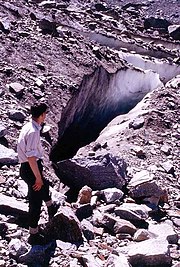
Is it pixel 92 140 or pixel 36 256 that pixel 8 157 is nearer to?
pixel 36 256

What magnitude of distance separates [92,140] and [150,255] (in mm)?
7535

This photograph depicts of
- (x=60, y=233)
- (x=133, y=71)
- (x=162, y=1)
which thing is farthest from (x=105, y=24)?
(x=60, y=233)

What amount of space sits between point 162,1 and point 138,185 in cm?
2953

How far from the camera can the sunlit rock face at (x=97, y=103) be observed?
37.8 feet

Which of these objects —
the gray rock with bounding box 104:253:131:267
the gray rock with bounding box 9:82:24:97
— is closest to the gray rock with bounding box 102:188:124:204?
the gray rock with bounding box 104:253:131:267

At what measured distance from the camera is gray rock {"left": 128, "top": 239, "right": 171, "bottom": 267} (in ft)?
17.3

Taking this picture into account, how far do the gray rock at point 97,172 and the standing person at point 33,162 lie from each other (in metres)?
2.19

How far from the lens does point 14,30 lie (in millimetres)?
12945

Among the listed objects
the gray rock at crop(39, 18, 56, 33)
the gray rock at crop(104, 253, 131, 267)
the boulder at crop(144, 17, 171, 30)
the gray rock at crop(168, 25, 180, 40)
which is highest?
the boulder at crop(144, 17, 171, 30)

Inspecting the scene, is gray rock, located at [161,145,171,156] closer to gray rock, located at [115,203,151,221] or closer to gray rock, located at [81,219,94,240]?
gray rock, located at [115,203,151,221]

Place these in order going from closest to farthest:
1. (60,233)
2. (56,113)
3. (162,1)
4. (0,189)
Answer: (60,233) → (0,189) → (56,113) → (162,1)

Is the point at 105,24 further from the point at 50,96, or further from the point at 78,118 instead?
the point at 50,96

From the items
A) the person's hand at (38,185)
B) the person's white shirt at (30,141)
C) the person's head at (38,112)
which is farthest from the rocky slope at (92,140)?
the person's head at (38,112)

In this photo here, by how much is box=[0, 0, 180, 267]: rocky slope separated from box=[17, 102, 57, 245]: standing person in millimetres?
226
